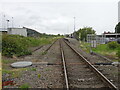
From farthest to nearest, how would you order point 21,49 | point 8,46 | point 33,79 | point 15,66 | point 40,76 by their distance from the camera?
point 21,49, point 8,46, point 15,66, point 40,76, point 33,79

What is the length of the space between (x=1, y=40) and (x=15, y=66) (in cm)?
571

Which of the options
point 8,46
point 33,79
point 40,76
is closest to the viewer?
point 33,79

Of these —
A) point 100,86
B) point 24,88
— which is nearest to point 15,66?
point 24,88

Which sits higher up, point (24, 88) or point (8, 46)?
point (8, 46)

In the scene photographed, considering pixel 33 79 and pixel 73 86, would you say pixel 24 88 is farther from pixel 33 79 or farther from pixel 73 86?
pixel 73 86

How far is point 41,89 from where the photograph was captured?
4.58m

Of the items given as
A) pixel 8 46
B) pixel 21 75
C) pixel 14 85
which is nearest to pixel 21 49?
pixel 8 46

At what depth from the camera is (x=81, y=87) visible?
4.74m

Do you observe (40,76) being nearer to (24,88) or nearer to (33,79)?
(33,79)

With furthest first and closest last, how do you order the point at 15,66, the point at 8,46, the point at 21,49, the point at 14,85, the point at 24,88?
the point at 21,49 < the point at 8,46 < the point at 15,66 < the point at 14,85 < the point at 24,88

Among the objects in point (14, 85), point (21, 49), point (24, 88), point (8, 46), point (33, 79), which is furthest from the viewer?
point (21, 49)

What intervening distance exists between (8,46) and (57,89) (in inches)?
344

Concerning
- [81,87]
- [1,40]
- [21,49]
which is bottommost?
[81,87]

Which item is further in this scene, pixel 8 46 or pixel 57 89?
pixel 8 46
